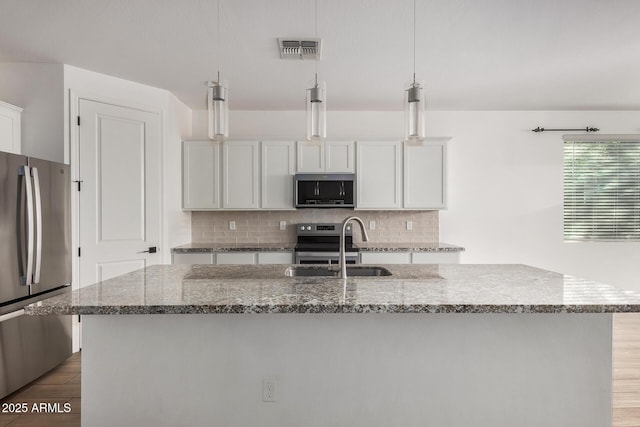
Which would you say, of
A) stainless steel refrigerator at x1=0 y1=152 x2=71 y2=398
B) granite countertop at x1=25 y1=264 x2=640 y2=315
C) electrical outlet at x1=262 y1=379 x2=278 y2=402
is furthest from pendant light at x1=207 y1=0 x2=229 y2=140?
stainless steel refrigerator at x1=0 y1=152 x2=71 y2=398

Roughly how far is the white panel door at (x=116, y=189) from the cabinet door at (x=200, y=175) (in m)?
0.55

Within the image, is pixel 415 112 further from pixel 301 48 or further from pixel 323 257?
pixel 323 257

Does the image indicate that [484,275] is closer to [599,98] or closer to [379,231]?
[379,231]

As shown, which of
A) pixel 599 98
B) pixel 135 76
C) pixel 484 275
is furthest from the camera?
pixel 599 98

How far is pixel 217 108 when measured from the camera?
1733mm

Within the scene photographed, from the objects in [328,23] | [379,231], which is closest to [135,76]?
[328,23]

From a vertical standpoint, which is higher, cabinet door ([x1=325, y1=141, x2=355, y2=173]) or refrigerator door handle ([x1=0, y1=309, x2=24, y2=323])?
cabinet door ([x1=325, y1=141, x2=355, y2=173])

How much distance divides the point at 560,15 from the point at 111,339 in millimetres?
3161

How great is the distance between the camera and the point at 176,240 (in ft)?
13.7

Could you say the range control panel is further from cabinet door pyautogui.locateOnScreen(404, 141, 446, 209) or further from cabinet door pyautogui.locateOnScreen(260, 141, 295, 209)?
cabinet door pyautogui.locateOnScreen(404, 141, 446, 209)

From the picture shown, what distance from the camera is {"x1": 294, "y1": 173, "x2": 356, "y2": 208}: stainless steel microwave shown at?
426 cm

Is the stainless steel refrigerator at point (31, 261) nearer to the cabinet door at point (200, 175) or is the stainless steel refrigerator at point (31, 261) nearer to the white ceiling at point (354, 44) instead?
the white ceiling at point (354, 44)

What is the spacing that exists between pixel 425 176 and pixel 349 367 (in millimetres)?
2970

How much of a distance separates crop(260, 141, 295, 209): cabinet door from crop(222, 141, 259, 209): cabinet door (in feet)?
0.35
